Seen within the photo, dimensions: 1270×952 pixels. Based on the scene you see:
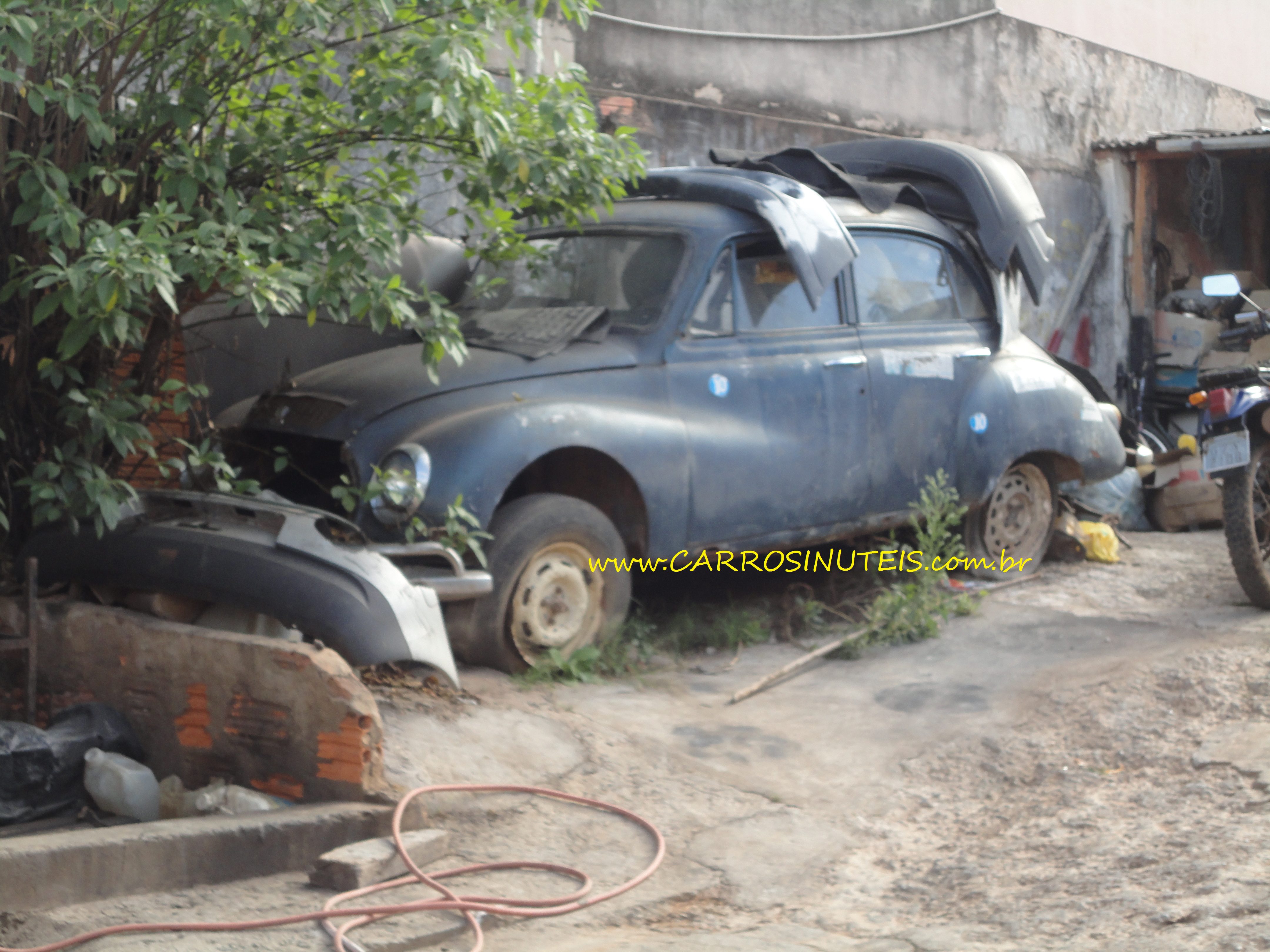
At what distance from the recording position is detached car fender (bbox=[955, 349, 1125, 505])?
6.25 m

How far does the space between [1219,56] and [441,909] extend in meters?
14.8

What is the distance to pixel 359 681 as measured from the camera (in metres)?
3.50

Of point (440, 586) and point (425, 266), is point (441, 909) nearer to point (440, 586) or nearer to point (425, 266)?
point (440, 586)

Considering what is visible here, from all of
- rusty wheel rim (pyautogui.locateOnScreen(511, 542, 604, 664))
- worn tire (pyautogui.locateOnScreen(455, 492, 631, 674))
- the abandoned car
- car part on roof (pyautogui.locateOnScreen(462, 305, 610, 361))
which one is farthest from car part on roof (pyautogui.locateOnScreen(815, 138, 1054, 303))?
rusty wheel rim (pyautogui.locateOnScreen(511, 542, 604, 664))

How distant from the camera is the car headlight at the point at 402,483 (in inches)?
170

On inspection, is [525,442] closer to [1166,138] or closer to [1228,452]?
[1228,452]

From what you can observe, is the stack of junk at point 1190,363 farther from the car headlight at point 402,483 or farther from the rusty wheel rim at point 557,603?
the car headlight at point 402,483

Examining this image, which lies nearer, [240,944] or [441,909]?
[240,944]

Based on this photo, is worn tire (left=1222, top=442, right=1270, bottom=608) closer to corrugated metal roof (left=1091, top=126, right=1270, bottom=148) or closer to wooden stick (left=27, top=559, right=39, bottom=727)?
wooden stick (left=27, top=559, right=39, bottom=727)

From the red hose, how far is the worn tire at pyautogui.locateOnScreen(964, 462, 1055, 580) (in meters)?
3.59

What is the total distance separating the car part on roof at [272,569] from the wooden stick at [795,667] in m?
1.31

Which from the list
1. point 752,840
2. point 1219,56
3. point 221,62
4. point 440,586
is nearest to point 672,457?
point 440,586

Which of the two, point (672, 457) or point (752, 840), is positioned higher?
point (672, 457)

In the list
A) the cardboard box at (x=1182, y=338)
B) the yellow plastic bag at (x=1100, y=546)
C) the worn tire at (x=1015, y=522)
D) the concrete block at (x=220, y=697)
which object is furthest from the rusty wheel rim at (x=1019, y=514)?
the cardboard box at (x=1182, y=338)
